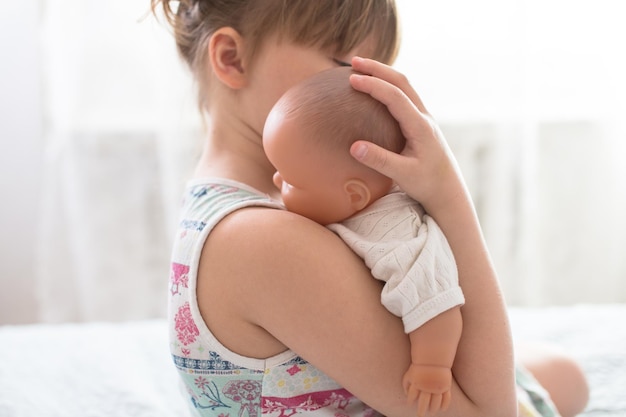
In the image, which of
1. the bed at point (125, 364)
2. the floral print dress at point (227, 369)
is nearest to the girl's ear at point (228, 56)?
the floral print dress at point (227, 369)

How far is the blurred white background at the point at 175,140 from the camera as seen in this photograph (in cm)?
213

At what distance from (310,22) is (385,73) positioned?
15 cm

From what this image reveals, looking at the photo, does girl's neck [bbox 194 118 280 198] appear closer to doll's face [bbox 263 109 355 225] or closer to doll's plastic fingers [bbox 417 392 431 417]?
doll's face [bbox 263 109 355 225]

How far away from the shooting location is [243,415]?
0.94 m

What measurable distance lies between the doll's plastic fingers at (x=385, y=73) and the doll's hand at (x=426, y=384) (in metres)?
0.30

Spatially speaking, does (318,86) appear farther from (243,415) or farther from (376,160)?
(243,415)

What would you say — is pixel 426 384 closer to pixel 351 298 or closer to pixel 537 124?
pixel 351 298

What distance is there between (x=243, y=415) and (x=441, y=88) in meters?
1.47

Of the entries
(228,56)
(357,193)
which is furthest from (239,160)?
(357,193)

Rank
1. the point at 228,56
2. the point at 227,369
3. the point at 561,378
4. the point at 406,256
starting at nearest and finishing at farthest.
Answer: the point at 406,256 → the point at 227,369 → the point at 228,56 → the point at 561,378

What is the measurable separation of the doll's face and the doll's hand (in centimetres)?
19

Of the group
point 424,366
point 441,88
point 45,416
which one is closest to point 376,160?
point 424,366

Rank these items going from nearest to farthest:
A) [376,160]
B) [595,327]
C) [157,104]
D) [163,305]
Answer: [376,160] → [595,327] → [157,104] → [163,305]

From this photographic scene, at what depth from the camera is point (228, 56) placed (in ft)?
3.36
